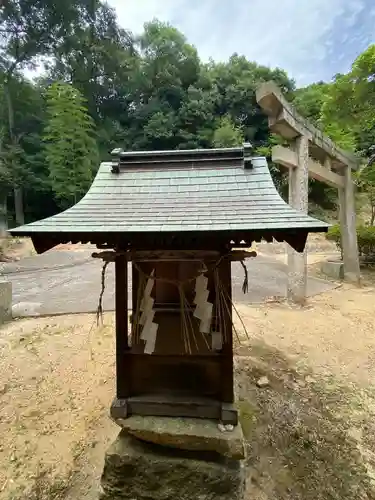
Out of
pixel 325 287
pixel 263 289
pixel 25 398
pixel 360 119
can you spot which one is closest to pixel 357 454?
pixel 25 398

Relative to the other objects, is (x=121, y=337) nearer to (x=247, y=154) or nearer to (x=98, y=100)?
(x=247, y=154)

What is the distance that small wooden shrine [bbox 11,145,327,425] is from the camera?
2.09 meters

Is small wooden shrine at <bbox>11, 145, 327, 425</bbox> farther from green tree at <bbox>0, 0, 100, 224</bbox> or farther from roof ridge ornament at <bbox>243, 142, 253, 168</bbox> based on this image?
green tree at <bbox>0, 0, 100, 224</bbox>

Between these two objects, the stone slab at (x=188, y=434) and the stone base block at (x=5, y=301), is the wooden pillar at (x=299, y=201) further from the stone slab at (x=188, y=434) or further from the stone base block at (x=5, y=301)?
the stone base block at (x=5, y=301)

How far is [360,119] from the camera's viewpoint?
8.29m

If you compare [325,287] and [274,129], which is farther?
[325,287]

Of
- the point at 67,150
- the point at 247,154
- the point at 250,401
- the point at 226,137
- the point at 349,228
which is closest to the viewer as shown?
the point at 247,154

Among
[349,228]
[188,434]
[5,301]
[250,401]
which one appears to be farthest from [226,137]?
[188,434]

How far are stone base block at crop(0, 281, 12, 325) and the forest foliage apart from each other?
1082cm

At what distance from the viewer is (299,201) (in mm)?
6203

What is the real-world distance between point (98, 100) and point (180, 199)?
23.4 m

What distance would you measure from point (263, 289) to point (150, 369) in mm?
5549

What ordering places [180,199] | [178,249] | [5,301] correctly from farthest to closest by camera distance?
[5,301] → [180,199] → [178,249]

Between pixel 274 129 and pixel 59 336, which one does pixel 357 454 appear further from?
pixel 274 129
